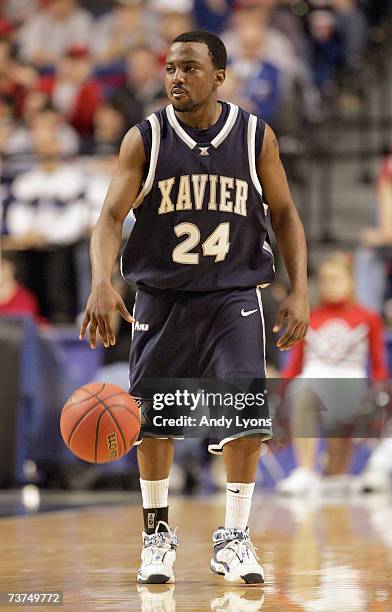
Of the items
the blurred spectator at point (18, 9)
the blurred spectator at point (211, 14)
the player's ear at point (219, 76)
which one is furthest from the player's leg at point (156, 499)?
the blurred spectator at point (18, 9)

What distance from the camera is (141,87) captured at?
1255cm

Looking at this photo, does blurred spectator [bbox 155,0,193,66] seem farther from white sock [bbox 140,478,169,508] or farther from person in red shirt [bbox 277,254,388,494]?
white sock [bbox 140,478,169,508]

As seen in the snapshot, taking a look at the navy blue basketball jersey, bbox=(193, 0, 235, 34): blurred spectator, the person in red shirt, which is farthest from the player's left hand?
bbox=(193, 0, 235, 34): blurred spectator

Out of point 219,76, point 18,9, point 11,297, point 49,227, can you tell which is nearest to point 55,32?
point 18,9

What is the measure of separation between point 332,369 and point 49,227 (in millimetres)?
3286

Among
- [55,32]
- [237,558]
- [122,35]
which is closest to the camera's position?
[237,558]

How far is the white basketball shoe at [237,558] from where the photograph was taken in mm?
4391

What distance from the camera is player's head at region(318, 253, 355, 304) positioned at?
383 inches

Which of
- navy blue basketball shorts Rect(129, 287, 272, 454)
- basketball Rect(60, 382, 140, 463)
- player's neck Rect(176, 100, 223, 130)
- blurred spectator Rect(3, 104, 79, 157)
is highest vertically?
player's neck Rect(176, 100, 223, 130)

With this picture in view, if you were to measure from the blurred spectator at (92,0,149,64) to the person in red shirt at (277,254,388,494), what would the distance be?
193 inches

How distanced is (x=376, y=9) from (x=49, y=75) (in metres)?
3.64

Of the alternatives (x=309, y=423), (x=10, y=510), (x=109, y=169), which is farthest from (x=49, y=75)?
(x=10, y=510)

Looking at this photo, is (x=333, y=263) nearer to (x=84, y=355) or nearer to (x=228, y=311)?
(x=84, y=355)

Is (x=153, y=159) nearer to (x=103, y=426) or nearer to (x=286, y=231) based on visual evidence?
(x=286, y=231)
